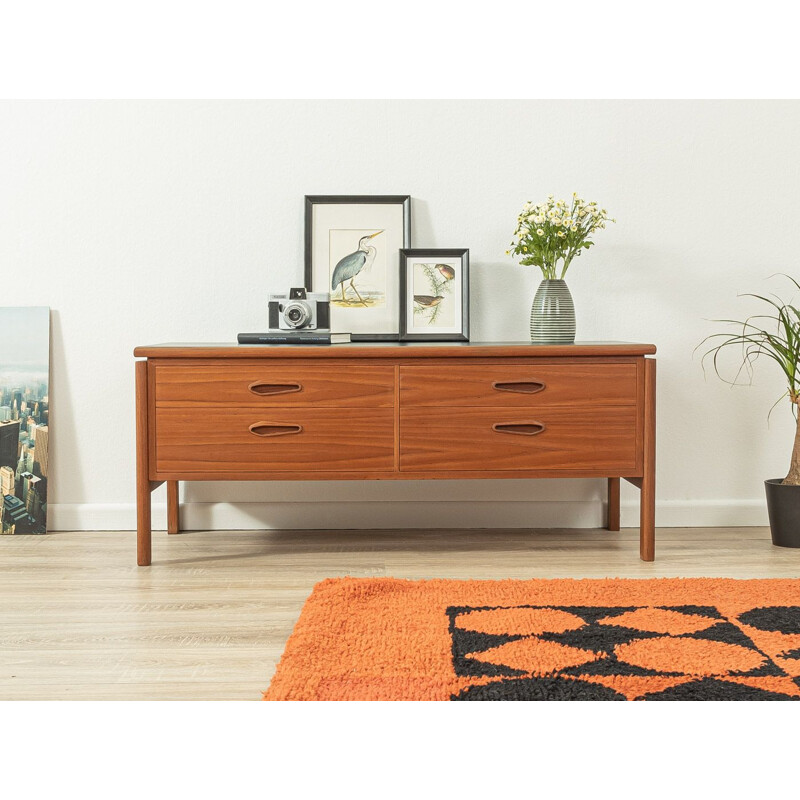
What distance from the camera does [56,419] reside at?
283 cm

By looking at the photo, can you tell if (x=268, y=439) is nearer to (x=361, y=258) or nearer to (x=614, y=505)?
(x=361, y=258)

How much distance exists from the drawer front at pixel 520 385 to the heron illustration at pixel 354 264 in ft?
1.89

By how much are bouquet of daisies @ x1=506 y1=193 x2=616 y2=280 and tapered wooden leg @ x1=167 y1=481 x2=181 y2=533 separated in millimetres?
1351

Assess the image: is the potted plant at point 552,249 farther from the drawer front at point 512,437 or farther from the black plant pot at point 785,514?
the black plant pot at point 785,514

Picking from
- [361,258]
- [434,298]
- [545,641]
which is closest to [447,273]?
[434,298]

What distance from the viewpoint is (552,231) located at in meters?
2.60

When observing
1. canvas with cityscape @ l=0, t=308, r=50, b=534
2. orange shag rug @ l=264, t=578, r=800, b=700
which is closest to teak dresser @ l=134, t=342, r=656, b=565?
orange shag rug @ l=264, t=578, r=800, b=700

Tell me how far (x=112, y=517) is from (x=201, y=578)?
0.74m

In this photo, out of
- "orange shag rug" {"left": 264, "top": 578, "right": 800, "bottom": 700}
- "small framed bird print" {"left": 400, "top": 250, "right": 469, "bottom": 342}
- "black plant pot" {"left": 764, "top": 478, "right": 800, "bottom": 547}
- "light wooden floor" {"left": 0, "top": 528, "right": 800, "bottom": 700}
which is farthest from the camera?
"small framed bird print" {"left": 400, "top": 250, "right": 469, "bottom": 342}

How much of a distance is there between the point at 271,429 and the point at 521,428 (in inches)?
27.9

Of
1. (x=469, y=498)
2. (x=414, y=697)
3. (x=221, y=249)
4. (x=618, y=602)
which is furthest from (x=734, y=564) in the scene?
(x=221, y=249)

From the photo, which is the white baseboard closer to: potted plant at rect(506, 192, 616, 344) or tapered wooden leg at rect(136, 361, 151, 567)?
tapered wooden leg at rect(136, 361, 151, 567)

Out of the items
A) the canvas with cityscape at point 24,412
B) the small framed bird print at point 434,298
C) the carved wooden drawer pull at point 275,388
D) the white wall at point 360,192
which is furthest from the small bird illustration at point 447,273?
the canvas with cityscape at point 24,412

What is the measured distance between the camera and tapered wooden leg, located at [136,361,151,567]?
2318mm
